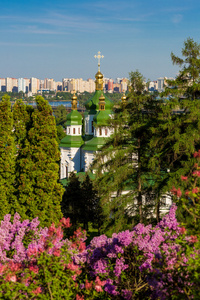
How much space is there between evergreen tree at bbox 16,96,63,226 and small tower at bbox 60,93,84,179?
13.0 m

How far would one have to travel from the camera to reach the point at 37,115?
11.2 m

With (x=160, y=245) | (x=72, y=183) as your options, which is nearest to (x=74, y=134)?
(x=72, y=183)

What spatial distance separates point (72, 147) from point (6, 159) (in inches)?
508

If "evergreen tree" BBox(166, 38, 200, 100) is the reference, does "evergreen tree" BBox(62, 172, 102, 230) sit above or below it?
below

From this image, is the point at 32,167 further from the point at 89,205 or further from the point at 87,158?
the point at 87,158

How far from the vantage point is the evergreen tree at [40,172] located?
11.0 meters

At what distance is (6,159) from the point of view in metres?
11.5

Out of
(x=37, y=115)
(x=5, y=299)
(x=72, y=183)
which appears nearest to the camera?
(x=5, y=299)

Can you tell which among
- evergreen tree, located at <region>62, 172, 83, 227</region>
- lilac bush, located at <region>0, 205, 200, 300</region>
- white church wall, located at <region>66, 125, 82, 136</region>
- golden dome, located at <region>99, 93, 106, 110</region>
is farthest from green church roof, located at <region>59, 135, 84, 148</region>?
lilac bush, located at <region>0, 205, 200, 300</region>

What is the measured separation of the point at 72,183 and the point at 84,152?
555 cm

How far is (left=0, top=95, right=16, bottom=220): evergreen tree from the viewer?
1133 centimetres

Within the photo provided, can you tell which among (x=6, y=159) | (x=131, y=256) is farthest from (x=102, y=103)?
(x=131, y=256)

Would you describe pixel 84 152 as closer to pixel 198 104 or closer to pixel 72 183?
pixel 72 183

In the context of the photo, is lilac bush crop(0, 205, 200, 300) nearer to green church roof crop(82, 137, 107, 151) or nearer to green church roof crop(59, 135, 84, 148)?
green church roof crop(82, 137, 107, 151)
